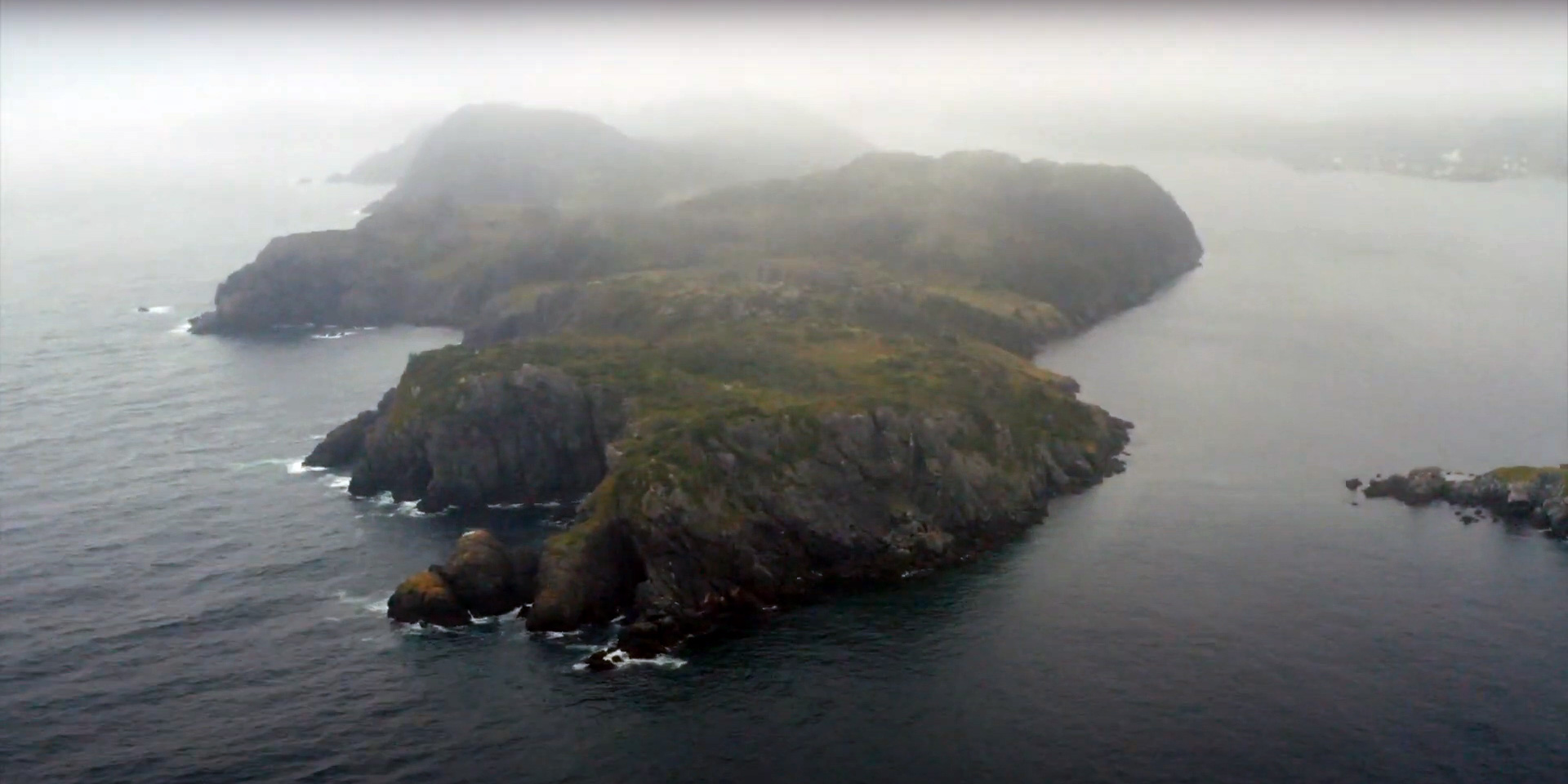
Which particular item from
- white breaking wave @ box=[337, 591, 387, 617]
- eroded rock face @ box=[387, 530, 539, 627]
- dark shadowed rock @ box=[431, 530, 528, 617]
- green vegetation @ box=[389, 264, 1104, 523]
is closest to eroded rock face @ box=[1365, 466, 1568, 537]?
green vegetation @ box=[389, 264, 1104, 523]

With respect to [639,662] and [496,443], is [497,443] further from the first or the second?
[639,662]

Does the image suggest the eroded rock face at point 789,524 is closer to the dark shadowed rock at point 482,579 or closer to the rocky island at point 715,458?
the rocky island at point 715,458

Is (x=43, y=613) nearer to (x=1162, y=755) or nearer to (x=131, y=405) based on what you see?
(x=131, y=405)

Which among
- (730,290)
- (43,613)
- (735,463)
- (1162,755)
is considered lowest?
(1162,755)

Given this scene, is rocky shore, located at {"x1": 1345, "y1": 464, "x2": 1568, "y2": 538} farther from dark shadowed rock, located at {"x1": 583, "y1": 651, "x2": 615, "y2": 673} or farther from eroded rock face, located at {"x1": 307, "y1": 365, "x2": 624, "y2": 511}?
dark shadowed rock, located at {"x1": 583, "y1": 651, "x2": 615, "y2": 673}

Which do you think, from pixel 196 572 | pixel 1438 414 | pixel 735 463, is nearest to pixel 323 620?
pixel 196 572

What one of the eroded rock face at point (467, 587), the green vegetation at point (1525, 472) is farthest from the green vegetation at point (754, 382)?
the green vegetation at point (1525, 472)

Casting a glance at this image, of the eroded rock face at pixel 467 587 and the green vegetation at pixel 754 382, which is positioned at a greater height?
the green vegetation at pixel 754 382
